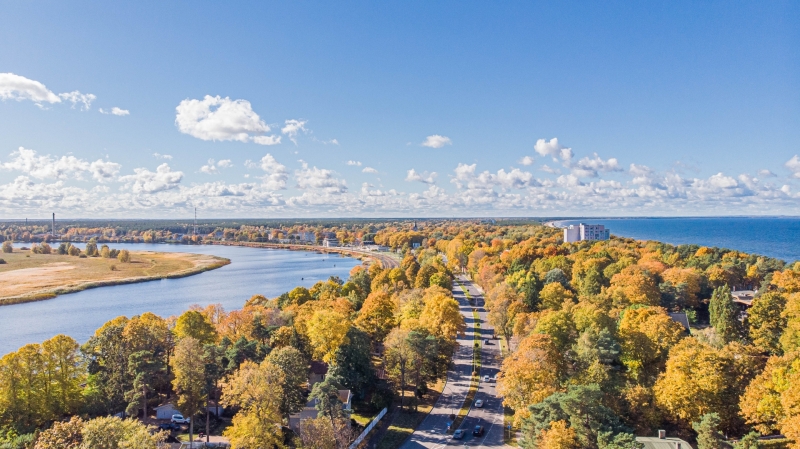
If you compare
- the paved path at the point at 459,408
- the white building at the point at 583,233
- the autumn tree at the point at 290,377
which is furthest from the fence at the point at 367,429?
the white building at the point at 583,233

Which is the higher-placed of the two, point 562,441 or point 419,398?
Answer: point 562,441

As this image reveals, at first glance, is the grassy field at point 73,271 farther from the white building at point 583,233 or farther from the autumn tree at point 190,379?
the white building at point 583,233

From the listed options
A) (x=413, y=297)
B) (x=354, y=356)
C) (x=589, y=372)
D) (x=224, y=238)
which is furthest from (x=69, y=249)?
(x=589, y=372)

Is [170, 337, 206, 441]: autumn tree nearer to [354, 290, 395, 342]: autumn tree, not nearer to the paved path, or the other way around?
the paved path

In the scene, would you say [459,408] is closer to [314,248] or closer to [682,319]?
[682,319]

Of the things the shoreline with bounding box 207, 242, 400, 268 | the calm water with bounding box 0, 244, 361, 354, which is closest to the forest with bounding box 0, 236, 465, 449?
the calm water with bounding box 0, 244, 361, 354

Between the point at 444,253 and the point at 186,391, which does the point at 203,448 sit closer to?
Result: the point at 186,391
